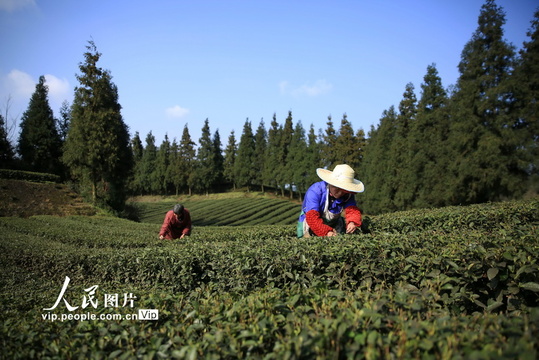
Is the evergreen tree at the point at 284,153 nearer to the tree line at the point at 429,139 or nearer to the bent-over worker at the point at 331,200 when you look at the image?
the tree line at the point at 429,139

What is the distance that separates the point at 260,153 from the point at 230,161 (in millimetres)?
6202

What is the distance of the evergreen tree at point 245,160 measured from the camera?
2181 inches

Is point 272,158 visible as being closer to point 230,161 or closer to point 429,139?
point 230,161

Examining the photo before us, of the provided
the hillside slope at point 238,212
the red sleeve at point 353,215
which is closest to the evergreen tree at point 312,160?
the hillside slope at point 238,212

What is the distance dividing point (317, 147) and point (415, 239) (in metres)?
44.7

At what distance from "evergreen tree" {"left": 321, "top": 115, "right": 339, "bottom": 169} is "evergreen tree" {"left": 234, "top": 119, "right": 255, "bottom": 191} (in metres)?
14.4

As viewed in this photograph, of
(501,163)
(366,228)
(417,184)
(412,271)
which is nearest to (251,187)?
(417,184)

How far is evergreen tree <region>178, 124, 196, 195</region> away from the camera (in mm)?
58094

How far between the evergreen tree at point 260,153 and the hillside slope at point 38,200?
33.7 m

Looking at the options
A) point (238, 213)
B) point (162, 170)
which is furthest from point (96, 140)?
point (162, 170)

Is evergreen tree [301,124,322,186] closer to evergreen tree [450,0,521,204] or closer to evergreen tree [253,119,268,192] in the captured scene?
evergreen tree [253,119,268,192]

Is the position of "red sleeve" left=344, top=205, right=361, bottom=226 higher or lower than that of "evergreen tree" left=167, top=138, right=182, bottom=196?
lower

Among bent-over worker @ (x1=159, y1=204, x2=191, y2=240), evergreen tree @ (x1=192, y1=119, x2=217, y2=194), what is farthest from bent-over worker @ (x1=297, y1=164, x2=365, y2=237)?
evergreen tree @ (x1=192, y1=119, x2=217, y2=194)

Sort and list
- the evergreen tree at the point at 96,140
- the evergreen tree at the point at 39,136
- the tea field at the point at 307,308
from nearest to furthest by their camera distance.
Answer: the tea field at the point at 307,308 → the evergreen tree at the point at 96,140 → the evergreen tree at the point at 39,136
